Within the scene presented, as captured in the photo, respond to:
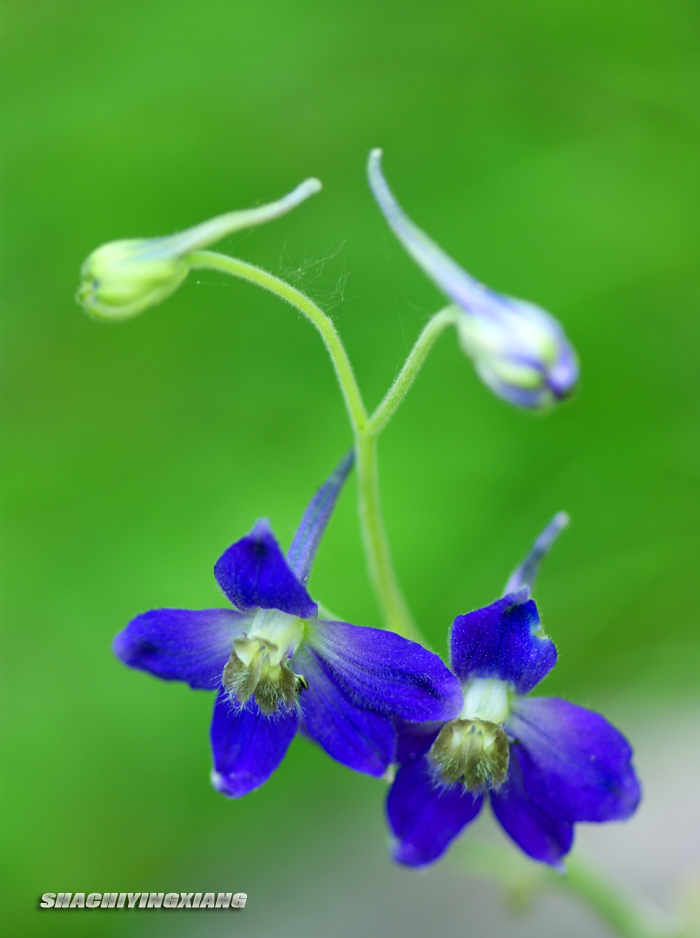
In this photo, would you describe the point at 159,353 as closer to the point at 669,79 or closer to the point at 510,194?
the point at 510,194

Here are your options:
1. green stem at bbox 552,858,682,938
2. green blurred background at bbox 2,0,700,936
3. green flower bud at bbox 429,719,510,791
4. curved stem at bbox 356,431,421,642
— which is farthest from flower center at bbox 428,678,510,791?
green blurred background at bbox 2,0,700,936

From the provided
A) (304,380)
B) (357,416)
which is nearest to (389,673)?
(357,416)

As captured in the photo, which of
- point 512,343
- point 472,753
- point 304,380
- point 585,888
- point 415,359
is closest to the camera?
point 512,343

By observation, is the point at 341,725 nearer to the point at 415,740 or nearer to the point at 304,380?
the point at 415,740

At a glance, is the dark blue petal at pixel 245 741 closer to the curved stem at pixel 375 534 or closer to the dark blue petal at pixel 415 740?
the dark blue petal at pixel 415 740

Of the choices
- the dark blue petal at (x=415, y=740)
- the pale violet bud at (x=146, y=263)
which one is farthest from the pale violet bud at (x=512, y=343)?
the dark blue petal at (x=415, y=740)
